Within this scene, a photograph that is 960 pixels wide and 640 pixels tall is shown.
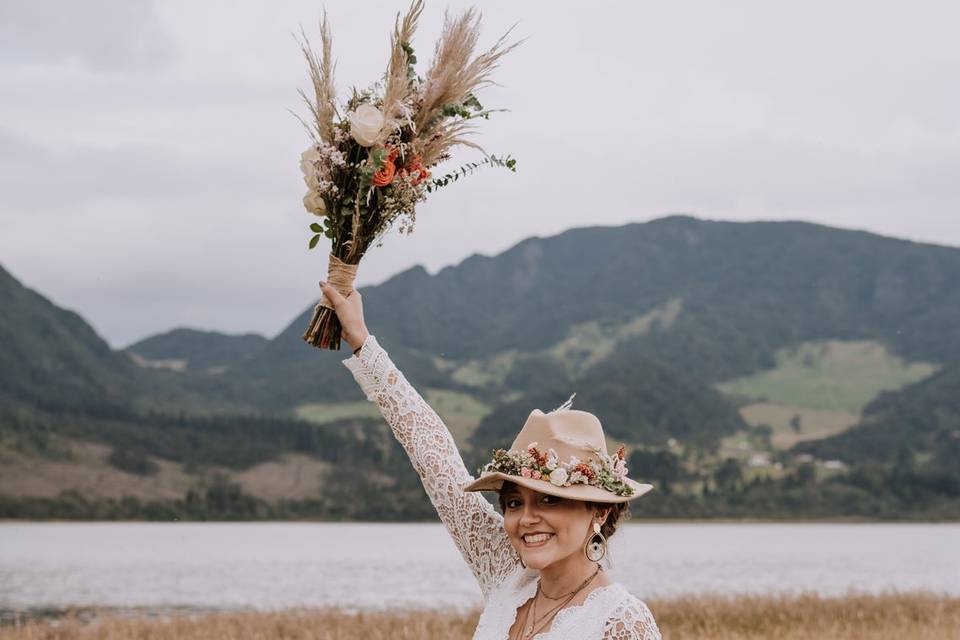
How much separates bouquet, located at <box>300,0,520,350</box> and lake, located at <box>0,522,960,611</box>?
63.5 inches

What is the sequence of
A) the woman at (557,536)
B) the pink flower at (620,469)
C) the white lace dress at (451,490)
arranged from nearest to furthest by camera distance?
the woman at (557,536), the pink flower at (620,469), the white lace dress at (451,490)

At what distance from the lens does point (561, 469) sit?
13.6ft

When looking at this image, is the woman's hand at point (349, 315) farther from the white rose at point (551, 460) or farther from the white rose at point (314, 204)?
the white rose at point (551, 460)

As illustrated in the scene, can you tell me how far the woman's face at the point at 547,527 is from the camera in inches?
165

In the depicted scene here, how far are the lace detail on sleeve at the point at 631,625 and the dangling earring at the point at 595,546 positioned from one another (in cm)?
31

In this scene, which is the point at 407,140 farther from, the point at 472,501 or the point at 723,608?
the point at 723,608

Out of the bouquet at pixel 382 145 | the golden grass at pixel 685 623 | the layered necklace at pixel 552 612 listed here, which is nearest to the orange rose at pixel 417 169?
the bouquet at pixel 382 145

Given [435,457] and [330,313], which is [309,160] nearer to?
[330,313]

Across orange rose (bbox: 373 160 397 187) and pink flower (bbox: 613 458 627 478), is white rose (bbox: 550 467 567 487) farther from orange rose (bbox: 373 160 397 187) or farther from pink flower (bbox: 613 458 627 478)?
orange rose (bbox: 373 160 397 187)

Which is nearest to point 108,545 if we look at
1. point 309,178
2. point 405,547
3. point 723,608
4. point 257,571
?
point 405,547

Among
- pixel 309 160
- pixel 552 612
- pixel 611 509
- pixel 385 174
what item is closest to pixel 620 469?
pixel 611 509

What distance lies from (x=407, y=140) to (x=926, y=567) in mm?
82545

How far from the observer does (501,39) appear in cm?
A: 509

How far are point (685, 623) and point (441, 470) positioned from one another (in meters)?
10.7
